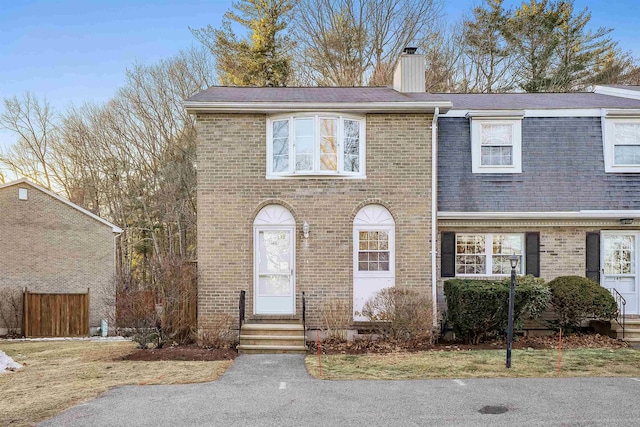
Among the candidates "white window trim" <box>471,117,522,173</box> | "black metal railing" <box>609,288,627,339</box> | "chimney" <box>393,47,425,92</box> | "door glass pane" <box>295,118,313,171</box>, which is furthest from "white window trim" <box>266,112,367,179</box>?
"black metal railing" <box>609,288,627,339</box>

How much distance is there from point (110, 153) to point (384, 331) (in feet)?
77.0

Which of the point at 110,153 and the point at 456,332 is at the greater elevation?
the point at 110,153

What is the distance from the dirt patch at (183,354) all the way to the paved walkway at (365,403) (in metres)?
1.81

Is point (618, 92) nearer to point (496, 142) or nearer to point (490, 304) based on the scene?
point (496, 142)

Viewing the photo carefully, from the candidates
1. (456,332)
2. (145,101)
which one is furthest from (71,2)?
(456,332)

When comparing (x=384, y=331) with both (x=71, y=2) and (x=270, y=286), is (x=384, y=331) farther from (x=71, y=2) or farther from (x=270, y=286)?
(x=71, y=2)

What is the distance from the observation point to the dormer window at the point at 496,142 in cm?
1273

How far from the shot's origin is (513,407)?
670 centimetres

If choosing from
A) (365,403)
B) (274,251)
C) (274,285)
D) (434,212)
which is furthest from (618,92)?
(365,403)

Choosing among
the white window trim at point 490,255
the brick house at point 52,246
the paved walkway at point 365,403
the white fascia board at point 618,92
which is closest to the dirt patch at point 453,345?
the white window trim at point 490,255

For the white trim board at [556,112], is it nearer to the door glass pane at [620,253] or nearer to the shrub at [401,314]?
the door glass pane at [620,253]

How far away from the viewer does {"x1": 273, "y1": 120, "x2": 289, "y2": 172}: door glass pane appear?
11742 mm

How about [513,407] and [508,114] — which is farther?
[508,114]

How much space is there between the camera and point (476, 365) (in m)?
9.09
